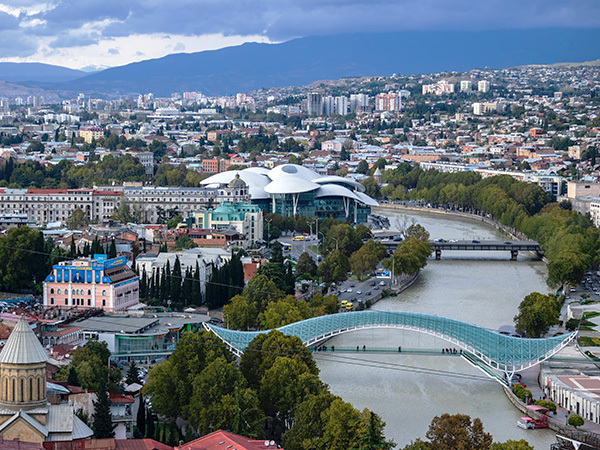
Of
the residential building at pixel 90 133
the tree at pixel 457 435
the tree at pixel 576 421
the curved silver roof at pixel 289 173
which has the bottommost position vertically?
the tree at pixel 576 421

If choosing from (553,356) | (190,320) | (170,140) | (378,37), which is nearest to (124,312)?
(190,320)

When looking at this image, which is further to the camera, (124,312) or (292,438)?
(124,312)

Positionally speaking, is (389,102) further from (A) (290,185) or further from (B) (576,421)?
(B) (576,421)

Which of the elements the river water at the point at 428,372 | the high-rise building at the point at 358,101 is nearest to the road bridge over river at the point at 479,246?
the river water at the point at 428,372

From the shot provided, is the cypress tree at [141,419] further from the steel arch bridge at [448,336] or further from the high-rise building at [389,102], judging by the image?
the high-rise building at [389,102]

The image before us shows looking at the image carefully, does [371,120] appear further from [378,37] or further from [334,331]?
[378,37]
